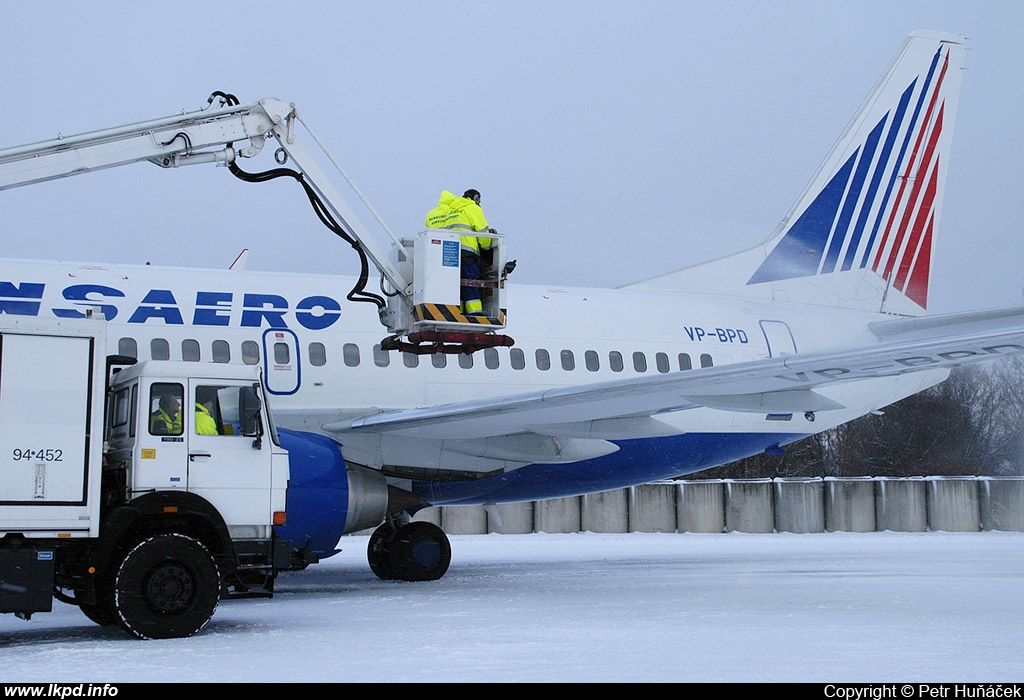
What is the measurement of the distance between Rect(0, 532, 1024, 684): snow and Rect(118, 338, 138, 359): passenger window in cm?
292

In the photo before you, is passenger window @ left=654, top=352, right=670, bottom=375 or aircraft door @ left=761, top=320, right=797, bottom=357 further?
aircraft door @ left=761, top=320, right=797, bottom=357

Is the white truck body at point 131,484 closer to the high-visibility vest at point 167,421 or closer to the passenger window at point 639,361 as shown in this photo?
the high-visibility vest at point 167,421

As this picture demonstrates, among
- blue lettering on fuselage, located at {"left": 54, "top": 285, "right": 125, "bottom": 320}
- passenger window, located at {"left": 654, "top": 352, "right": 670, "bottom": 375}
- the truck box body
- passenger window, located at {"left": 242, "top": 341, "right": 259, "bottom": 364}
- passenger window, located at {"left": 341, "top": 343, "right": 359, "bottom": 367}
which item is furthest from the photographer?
passenger window, located at {"left": 654, "top": 352, "right": 670, "bottom": 375}

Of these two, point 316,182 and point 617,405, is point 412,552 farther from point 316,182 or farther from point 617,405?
point 316,182

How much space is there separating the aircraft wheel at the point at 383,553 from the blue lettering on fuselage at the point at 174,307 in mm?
2818

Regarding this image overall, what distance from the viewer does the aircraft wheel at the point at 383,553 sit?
14039mm

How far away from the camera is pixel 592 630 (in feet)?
28.7

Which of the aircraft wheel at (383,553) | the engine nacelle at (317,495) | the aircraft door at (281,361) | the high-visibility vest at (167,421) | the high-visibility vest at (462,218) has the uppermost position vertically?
the high-visibility vest at (462,218)

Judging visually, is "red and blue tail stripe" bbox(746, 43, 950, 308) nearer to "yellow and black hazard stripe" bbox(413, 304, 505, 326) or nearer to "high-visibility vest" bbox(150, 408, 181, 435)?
"yellow and black hazard stripe" bbox(413, 304, 505, 326)

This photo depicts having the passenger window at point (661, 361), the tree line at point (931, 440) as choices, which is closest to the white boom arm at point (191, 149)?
the passenger window at point (661, 361)

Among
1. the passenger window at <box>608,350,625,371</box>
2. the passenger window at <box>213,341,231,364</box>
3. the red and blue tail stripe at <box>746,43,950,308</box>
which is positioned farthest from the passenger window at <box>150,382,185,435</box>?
the red and blue tail stripe at <box>746,43,950,308</box>

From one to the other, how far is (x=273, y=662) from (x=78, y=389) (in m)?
2.69

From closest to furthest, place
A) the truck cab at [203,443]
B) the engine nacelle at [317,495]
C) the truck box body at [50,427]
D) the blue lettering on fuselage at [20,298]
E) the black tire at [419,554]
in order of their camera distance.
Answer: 1. the truck box body at [50,427]
2. the truck cab at [203,443]
3. the engine nacelle at [317,495]
4. the blue lettering on fuselage at [20,298]
5. the black tire at [419,554]

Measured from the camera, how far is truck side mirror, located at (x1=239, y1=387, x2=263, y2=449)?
8.99 m
